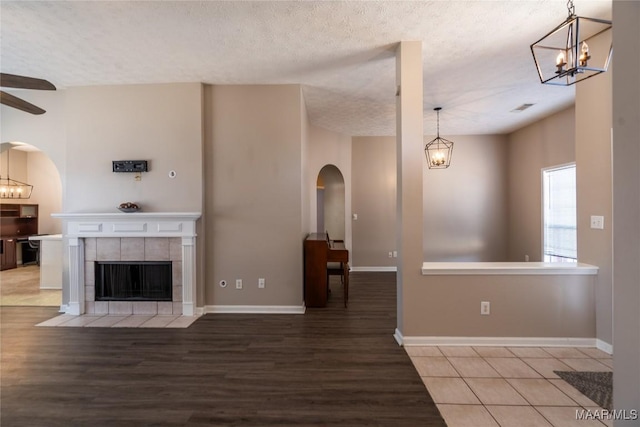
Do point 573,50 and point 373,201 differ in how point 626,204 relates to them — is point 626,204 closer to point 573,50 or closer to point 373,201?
point 573,50

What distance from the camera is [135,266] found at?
3799 millimetres

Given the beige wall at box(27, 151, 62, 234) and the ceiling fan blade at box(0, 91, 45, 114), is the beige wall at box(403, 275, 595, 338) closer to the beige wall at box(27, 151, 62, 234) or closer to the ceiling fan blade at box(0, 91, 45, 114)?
the ceiling fan blade at box(0, 91, 45, 114)

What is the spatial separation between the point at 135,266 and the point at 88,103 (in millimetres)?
2234

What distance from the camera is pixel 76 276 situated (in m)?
3.73

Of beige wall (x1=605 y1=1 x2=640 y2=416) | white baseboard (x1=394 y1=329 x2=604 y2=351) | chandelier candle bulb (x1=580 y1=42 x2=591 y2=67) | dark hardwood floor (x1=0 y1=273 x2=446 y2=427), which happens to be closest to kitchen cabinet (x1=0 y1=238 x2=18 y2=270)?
dark hardwood floor (x1=0 y1=273 x2=446 y2=427)

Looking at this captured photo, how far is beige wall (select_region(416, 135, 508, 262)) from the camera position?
636cm

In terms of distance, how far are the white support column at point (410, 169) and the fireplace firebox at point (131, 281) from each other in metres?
2.99

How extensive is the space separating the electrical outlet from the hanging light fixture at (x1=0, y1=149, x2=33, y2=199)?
397 inches

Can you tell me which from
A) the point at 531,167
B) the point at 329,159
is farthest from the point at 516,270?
the point at 329,159

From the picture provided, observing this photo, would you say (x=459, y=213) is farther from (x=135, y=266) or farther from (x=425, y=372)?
(x=135, y=266)

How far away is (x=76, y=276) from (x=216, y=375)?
9.02ft

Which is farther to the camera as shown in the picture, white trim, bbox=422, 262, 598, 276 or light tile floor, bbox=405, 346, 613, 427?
white trim, bbox=422, 262, 598, 276

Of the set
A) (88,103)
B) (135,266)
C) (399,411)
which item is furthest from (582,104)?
(88,103)

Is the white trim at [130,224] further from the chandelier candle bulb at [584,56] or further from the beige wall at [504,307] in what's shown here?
the chandelier candle bulb at [584,56]
